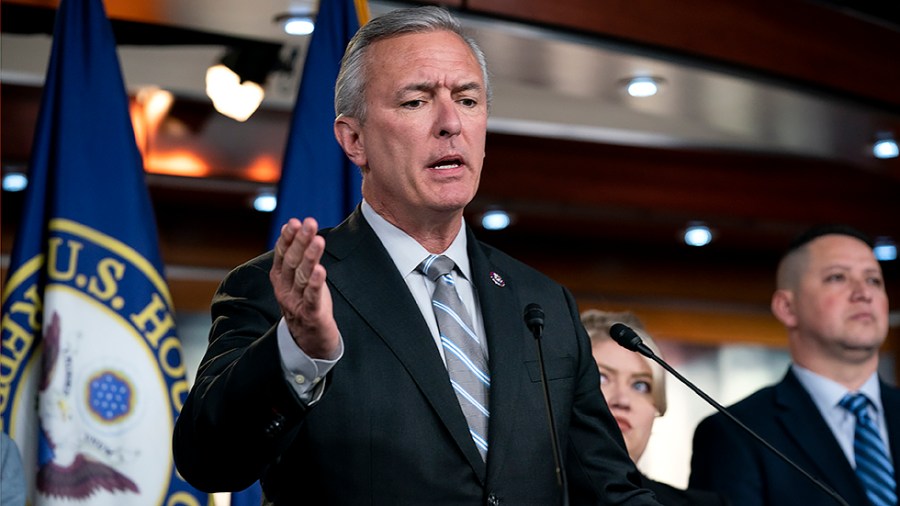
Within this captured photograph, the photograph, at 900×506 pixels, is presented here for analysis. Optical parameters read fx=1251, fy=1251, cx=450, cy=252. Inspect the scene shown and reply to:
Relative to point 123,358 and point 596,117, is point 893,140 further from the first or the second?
point 123,358

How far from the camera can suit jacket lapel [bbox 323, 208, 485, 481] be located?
1862 mm

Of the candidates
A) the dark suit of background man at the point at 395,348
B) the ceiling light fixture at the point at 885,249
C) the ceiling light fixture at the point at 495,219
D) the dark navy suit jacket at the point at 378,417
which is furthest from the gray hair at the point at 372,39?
the ceiling light fixture at the point at 885,249

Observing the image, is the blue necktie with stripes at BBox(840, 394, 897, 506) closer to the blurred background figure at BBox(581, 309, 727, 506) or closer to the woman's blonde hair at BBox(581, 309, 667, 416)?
the blurred background figure at BBox(581, 309, 727, 506)

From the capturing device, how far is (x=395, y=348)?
74.9 inches

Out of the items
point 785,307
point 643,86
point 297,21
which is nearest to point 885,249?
point 643,86

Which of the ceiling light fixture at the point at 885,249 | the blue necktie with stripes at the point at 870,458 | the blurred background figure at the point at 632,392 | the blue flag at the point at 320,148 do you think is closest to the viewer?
the blurred background figure at the point at 632,392

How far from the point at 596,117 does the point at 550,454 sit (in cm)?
516

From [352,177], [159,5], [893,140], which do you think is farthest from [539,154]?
[352,177]

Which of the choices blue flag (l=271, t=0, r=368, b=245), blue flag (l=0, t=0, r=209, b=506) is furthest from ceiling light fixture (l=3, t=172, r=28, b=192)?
blue flag (l=271, t=0, r=368, b=245)

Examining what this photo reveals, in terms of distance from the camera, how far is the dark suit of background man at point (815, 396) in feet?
12.1

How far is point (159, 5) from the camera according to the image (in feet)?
14.6

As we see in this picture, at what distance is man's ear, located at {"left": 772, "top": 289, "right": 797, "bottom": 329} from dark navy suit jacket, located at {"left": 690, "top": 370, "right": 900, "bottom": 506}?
0.22m

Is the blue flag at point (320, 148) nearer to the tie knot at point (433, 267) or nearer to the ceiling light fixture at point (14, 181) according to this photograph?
the tie knot at point (433, 267)

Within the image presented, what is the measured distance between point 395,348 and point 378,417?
11 centimetres
